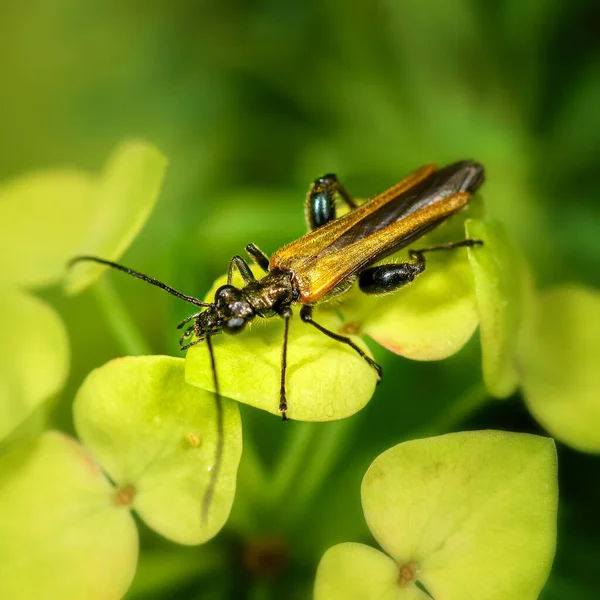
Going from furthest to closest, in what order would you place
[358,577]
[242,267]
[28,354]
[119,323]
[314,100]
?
[314,100], [242,267], [119,323], [28,354], [358,577]

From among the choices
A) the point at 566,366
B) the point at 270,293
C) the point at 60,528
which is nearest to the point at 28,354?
the point at 60,528

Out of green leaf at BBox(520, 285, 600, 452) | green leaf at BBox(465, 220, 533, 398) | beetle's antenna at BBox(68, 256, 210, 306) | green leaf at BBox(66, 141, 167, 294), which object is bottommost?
green leaf at BBox(520, 285, 600, 452)

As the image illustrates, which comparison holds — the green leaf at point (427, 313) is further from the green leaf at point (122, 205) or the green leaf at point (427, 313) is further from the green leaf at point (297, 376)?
the green leaf at point (122, 205)

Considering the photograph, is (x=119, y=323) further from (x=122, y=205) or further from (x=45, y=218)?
(x=45, y=218)

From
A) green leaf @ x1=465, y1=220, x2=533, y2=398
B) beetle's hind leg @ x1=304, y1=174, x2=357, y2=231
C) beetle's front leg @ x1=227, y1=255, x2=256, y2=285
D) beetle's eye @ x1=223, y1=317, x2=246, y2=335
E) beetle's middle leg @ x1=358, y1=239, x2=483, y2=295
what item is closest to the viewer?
green leaf @ x1=465, y1=220, x2=533, y2=398

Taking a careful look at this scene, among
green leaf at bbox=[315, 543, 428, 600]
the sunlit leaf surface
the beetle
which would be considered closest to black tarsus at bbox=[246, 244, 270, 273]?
the beetle

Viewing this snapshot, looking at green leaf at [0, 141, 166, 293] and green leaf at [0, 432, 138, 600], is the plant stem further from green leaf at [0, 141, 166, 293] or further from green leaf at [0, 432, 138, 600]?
green leaf at [0, 432, 138, 600]

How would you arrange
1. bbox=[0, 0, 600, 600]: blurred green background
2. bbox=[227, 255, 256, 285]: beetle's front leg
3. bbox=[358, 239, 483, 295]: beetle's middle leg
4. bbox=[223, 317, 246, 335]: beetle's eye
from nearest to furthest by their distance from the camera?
bbox=[223, 317, 246, 335]: beetle's eye < bbox=[358, 239, 483, 295]: beetle's middle leg < bbox=[227, 255, 256, 285]: beetle's front leg < bbox=[0, 0, 600, 600]: blurred green background
